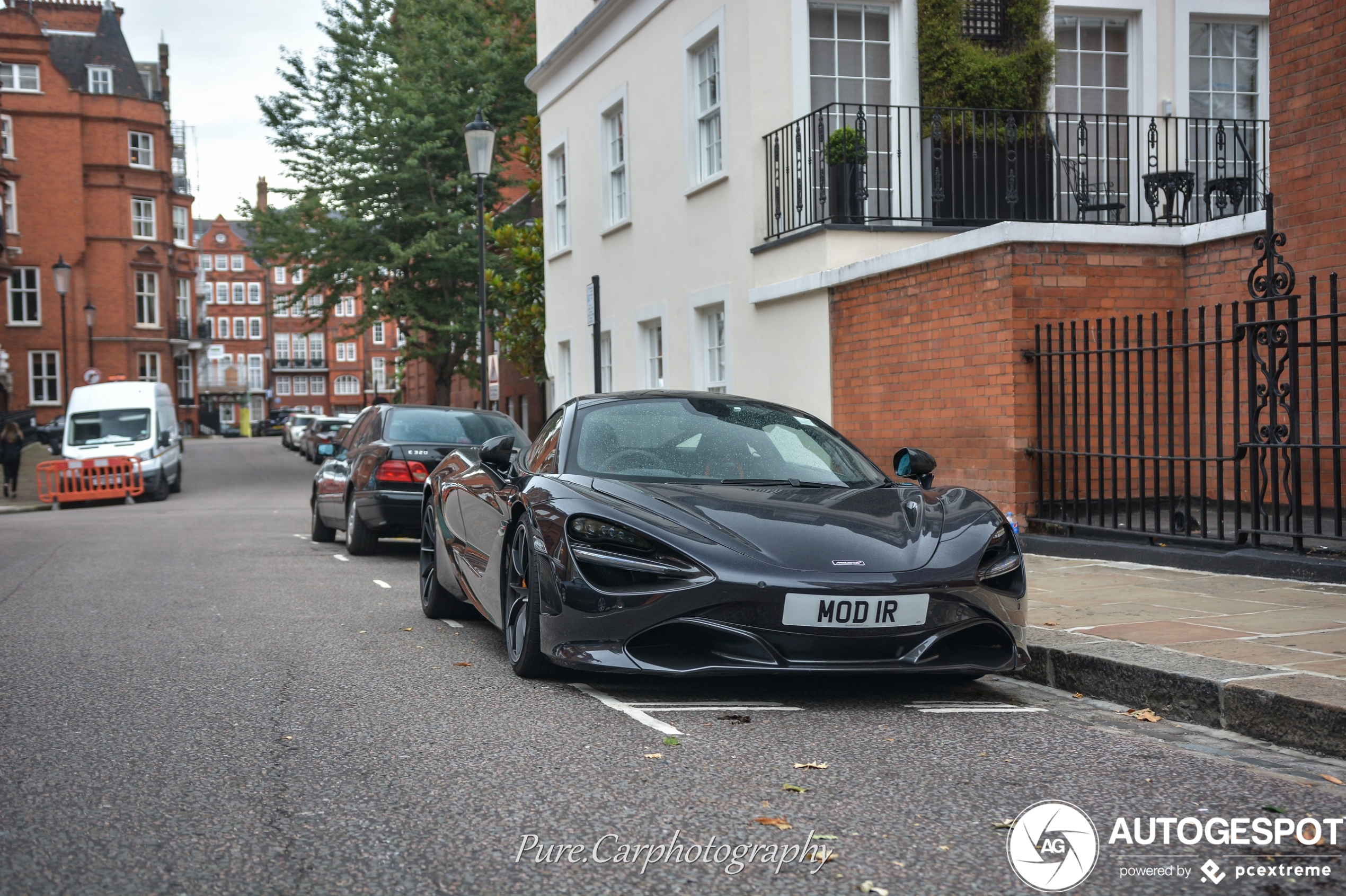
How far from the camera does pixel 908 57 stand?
14289 millimetres

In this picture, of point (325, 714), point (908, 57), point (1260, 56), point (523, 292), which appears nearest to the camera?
point (325, 714)

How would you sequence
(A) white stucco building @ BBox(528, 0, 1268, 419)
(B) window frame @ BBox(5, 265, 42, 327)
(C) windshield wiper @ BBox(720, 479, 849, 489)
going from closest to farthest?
(C) windshield wiper @ BBox(720, 479, 849, 489)
(A) white stucco building @ BBox(528, 0, 1268, 419)
(B) window frame @ BBox(5, 265, 42, 327)

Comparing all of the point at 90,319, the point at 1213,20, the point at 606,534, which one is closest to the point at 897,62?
the point at 1213,20

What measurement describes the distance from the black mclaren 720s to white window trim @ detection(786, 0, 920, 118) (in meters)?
8.98

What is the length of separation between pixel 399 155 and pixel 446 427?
776 inches

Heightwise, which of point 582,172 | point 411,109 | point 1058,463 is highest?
point 411,109

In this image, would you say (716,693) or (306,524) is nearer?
(716,693)

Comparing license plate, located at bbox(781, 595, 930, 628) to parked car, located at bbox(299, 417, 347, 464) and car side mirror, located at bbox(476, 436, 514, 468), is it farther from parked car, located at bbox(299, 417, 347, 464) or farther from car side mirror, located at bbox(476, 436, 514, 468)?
parked car, located at bbox(299, 417, 347, 464)

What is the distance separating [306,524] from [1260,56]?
1354cm

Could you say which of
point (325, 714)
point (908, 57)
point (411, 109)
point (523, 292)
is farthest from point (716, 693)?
point (411, 109)

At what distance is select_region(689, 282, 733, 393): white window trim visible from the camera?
1566 cm

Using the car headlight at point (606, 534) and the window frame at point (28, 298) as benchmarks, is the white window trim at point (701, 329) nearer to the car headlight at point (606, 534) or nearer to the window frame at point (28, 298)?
the car headlight at point (606, 534)

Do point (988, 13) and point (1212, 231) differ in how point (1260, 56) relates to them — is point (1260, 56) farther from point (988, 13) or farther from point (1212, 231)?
point (1212, 231)

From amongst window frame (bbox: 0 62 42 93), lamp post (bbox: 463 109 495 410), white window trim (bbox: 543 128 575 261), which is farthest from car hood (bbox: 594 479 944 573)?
window frame (bbox: 0 62 42 93)
